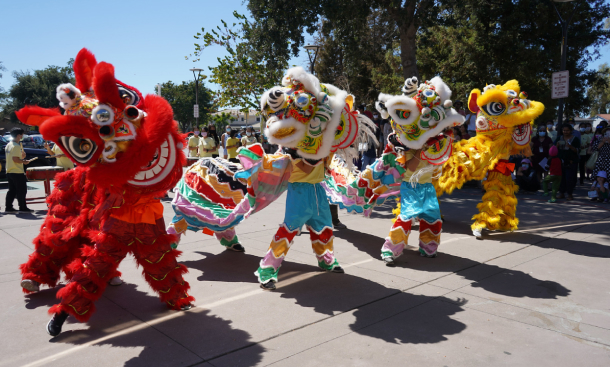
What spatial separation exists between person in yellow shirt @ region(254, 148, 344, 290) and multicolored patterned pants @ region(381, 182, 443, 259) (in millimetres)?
851

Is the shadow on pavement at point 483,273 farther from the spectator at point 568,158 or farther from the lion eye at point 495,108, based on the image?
the spectator at point 568,158

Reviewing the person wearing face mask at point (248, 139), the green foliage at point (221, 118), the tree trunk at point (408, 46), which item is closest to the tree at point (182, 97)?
the green foliage at point (221, 118)

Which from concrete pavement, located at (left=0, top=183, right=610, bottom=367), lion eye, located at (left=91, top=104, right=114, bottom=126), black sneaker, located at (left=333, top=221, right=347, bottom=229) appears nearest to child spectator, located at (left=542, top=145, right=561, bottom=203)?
concrete pavement, located at (left=0, top=183, right=610, bottom=367)

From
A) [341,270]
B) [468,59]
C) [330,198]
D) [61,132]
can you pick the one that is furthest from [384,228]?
[468,59]

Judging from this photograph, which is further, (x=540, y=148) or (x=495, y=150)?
(x=540, y=148)

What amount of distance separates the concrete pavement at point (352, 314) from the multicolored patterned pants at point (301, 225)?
225mm

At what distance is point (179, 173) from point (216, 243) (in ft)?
9.34

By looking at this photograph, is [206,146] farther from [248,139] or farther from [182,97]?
[182,97]

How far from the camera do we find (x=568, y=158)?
9617 mm

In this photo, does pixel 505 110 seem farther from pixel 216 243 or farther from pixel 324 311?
pixel 216 243

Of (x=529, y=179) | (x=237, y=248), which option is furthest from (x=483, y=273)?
(x=529, y=179)

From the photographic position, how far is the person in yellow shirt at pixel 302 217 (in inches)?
170

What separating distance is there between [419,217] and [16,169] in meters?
7.72

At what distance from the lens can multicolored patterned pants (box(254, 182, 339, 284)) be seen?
4.33m
